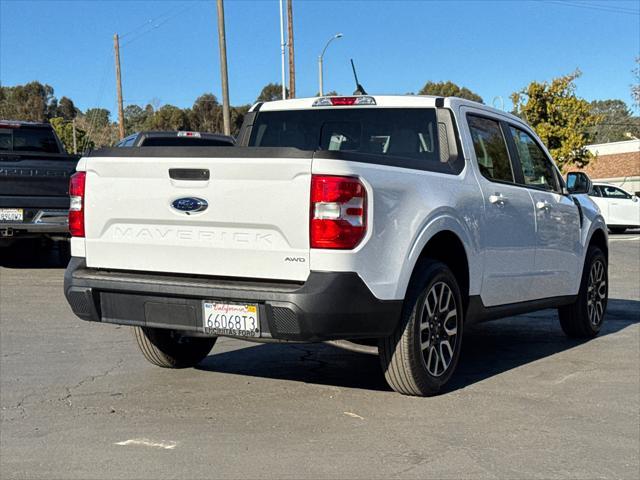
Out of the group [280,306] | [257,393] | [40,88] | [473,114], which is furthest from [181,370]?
[40,88]

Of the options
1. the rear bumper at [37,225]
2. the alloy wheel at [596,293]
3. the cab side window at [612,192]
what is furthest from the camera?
the cab side window at [612,192]

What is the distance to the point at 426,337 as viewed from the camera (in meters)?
5.35

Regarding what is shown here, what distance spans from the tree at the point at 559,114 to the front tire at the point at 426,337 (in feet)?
121

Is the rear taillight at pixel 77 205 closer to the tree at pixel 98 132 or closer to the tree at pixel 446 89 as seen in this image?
the tree at pixel 98 132

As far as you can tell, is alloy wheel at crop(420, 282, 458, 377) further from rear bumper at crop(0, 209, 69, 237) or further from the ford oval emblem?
rear bumper at crop(0, 209, 69, 237)

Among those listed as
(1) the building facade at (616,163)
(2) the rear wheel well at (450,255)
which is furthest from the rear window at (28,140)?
(1) the building facade at (616,163)

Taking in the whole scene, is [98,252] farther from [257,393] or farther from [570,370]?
[570,370]

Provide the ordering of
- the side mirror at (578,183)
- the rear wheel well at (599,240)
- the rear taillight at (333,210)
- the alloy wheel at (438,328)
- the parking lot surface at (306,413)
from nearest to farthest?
the parking lot surface at (306,413), the rear taillight at (333,210), the alloy wheel at (438,328), the side mirror at (578,183), the rear wheel well at (599,240)

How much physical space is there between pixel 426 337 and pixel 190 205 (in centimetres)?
171

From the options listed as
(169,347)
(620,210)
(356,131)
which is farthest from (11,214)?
(620,210)

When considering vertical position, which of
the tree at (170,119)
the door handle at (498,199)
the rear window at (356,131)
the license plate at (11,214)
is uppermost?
the tree at (170,119)

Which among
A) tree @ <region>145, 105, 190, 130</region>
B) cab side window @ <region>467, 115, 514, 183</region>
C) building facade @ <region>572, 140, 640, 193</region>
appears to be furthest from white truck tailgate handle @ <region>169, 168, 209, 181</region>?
tree @ <region>145, 105, 190, 130</region>

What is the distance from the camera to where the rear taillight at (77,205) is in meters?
5.19

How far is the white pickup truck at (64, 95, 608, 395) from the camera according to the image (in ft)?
14.8
